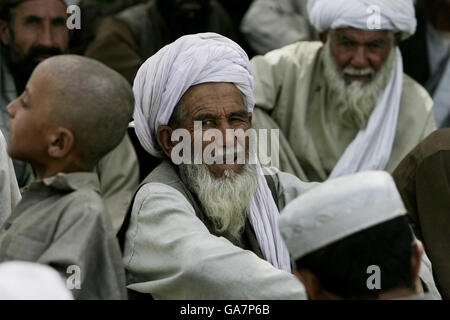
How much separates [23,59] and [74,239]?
345 centimetres

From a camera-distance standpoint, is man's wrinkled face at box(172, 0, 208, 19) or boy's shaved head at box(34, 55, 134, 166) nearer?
boy's shaved head at box(34, 55, 134, 166)

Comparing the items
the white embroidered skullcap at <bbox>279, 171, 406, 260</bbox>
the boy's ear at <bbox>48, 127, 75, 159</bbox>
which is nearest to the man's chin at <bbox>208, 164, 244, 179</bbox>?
the boy's ear at <bbox>48, 127, 75, 159</bbox>

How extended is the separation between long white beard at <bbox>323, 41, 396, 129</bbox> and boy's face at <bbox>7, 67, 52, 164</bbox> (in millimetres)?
3566

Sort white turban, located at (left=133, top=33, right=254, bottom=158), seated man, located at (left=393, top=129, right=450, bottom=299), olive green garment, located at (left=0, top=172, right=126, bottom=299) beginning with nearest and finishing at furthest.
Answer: olive green garment, located at (left=0, top=172, right=126, bottom=299), white turban, located at (left=133, top=33, right=254, bottom=158), seated man, located at (left=393, top=129, right=450, bottom=299)

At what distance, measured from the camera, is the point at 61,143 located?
13.1 feet

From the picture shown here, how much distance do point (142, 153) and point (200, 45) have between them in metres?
2.49

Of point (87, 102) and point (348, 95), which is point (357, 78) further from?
point (87, 102)

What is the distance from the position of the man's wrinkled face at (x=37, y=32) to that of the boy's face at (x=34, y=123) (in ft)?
9.87

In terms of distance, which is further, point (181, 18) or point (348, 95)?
point (181, 18)

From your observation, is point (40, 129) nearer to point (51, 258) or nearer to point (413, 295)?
point (51, 258)

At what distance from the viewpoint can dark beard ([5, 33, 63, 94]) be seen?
698 cm

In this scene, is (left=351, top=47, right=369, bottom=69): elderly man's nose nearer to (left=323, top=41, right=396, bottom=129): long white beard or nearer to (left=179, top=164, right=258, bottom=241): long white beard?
(left=323, top=41, right=396, bottom=129): long white beard

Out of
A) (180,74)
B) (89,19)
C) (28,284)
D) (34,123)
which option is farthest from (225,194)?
(89,19)

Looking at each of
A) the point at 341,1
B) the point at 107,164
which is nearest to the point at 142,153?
the point at 107,164
